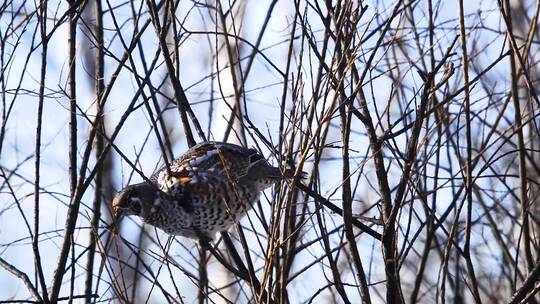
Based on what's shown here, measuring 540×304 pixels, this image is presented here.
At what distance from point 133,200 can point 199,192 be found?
380mm

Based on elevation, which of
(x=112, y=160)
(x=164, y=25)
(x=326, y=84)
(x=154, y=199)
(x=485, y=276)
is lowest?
(x=326, y=84)

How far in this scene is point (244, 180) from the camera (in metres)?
Answer: 4.98

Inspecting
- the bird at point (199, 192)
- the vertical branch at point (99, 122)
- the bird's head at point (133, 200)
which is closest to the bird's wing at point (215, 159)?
the bird at point (199, 192)

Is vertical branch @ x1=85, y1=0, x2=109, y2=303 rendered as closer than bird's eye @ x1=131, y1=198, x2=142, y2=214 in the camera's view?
Yes

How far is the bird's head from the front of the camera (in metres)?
4.88

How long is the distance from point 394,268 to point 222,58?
6514 millimetres

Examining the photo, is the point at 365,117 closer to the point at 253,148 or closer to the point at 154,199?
the point at 253,148

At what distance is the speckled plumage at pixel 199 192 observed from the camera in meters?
4.90

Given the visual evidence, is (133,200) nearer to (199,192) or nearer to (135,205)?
(135,205)

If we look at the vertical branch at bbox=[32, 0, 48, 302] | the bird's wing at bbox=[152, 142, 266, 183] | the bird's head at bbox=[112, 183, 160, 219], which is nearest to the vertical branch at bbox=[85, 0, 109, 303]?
the bird's head at bbox=[112, 183, 160, 219]

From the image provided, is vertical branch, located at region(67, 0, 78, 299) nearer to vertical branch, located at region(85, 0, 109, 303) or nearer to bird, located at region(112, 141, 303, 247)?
vertical branch, located at region(85, 0, 109, 303)

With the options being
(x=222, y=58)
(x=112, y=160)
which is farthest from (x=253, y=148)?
(x=112, y=160)

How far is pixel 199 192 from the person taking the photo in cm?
507

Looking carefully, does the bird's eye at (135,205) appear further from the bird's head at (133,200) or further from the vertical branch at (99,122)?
the vertical branch at (99,122)
